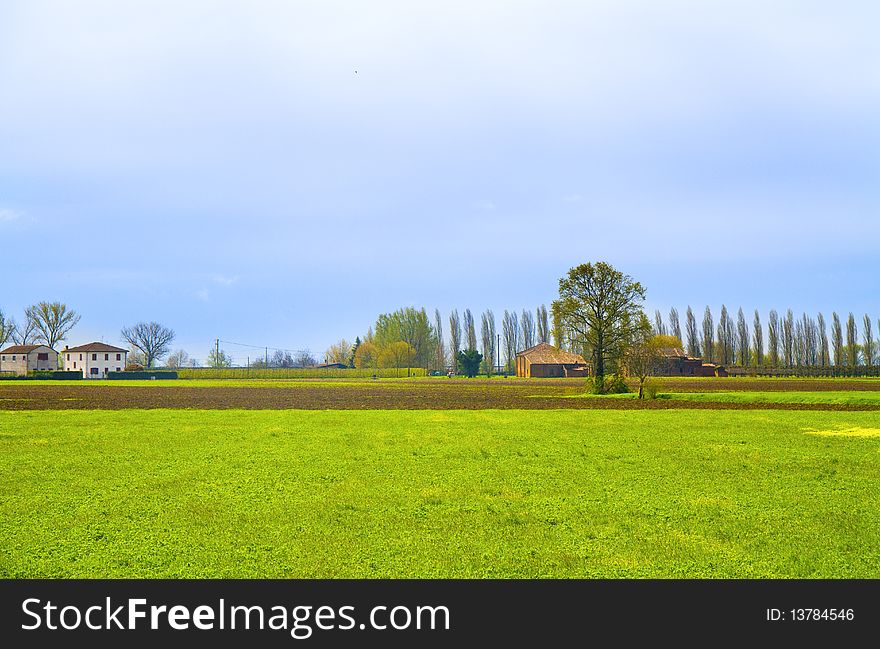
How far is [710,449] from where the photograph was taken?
14891 millimetres

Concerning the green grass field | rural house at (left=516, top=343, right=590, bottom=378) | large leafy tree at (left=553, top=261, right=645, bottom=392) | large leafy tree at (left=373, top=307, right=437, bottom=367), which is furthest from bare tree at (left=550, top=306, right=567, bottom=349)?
large leafy tree at (left=373, top=307, right=437, bottom=367)

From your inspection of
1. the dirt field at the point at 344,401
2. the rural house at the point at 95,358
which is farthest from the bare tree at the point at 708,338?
the rural house at the point at 95,358

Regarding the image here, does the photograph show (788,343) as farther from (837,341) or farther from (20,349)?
(20,349)

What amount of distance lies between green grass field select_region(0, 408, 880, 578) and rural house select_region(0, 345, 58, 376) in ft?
396

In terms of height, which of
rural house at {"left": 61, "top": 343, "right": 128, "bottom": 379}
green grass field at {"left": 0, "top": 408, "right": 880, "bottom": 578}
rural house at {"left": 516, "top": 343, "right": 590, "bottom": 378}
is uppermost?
rural house at {"left": 61, "top": 343, "right": 128, "bottom": 379}

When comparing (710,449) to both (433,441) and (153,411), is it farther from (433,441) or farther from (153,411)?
(153,411)

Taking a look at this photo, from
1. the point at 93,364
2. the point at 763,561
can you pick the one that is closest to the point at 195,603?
the point at 763,561

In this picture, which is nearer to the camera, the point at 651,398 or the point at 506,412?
the point at 506,412

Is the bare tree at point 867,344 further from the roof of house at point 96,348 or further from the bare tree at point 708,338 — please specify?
the roof of house at point 96,348

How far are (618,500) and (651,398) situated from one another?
30.2 meters

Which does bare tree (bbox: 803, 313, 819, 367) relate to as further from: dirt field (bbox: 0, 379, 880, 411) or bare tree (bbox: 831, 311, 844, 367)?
dirt field (bbox: 0, 379, 880, 411)

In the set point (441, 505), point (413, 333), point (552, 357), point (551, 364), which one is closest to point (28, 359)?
point (413, 333)

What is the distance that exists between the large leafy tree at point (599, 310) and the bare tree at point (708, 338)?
84.1 m

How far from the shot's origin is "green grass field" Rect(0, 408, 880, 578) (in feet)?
23.3
